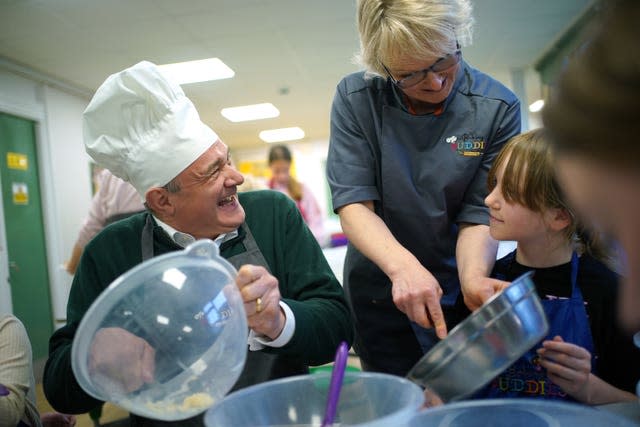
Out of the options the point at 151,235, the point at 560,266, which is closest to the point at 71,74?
the point at 151,235

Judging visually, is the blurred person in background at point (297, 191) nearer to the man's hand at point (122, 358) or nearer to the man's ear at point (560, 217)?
the man's ear at point (560, 217)

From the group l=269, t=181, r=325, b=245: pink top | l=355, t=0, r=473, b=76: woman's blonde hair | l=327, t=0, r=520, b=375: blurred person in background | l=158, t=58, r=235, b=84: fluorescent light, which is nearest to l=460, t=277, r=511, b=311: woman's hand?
l=327, t=0, r=520, b=375: blurred person in background

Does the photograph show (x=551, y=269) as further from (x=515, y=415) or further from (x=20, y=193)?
(x=20, y=193)

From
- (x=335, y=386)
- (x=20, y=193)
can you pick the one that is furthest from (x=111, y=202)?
(x=20, y=193)

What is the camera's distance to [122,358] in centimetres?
58

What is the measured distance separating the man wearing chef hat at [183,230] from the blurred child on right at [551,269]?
0.38 m

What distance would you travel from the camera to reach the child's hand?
849mm

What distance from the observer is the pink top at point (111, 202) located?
2.25 m

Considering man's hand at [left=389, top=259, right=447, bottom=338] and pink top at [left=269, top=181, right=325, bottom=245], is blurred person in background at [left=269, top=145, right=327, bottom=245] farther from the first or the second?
man's hand at [left=389, top=259, right=447, bottom=338]

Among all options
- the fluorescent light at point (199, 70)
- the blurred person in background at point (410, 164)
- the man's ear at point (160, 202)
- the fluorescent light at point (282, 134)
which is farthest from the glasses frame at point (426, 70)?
the fluorescent light at point (282, 134)

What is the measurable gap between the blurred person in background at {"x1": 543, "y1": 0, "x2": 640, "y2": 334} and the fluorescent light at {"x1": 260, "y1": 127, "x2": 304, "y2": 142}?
9.00 meters

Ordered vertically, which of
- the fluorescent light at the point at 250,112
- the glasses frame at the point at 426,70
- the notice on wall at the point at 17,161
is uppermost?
the fluorescent light at the point at 250,112

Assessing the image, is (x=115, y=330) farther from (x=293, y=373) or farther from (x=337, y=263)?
(x=337, y=263)

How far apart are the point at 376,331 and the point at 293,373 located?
1.00 ft
